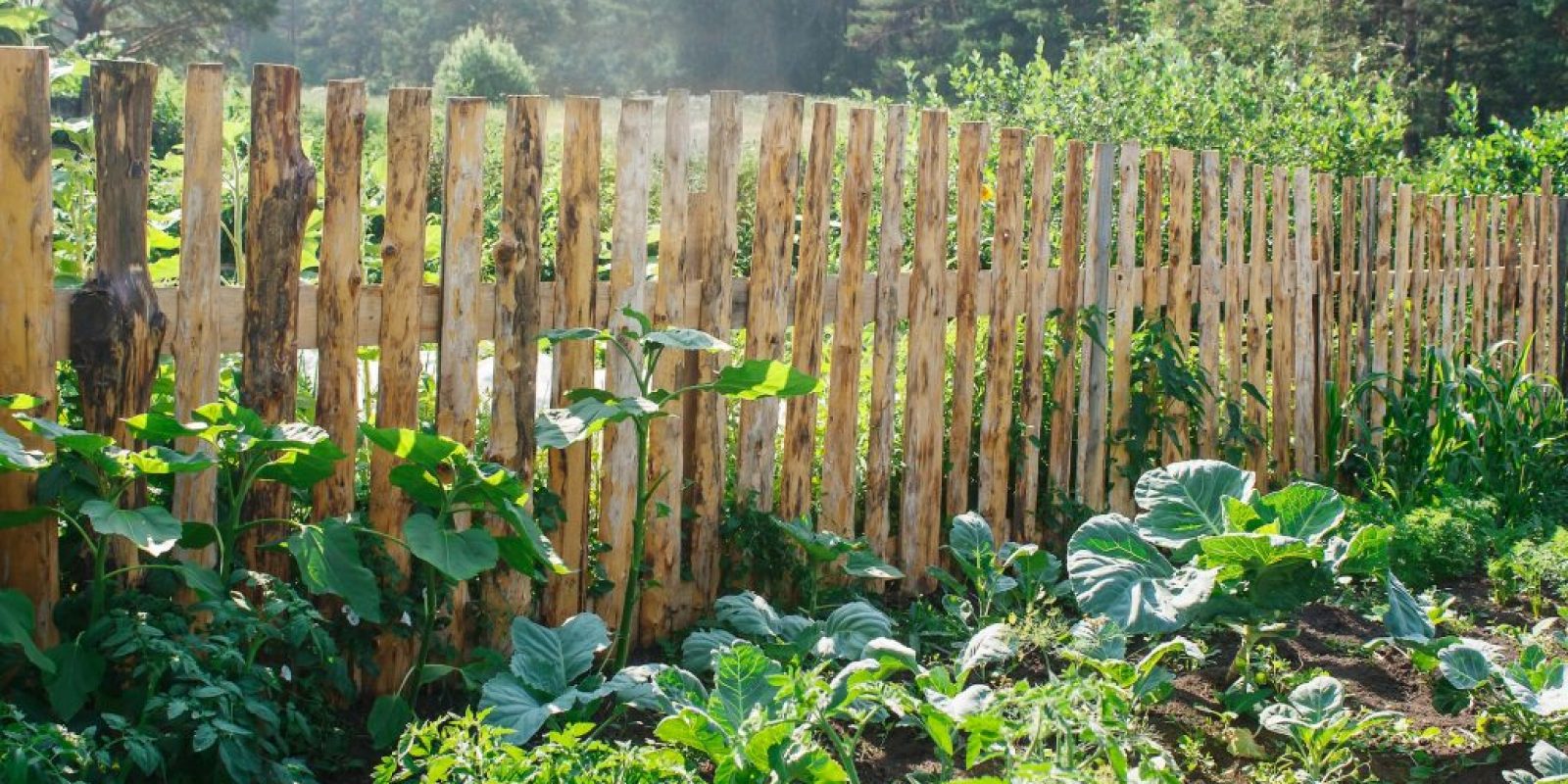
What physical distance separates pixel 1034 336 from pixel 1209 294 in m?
1.18

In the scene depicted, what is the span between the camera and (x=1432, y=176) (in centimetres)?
1057

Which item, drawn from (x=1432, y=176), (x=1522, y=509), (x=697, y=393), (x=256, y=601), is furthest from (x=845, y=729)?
(x=1432, y=176)

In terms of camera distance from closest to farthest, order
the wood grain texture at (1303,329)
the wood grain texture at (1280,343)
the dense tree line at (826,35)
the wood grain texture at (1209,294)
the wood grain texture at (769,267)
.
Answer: the wood grain texture at (769,267) → the wood grain texture at (1209,294) → the wood grain texture at (1280,343) → the wood grain texture at (1303,329) → the dense tree line at (826,35)

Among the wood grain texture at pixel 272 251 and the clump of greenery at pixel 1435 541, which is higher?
the wood grain texture at pixel 272 251

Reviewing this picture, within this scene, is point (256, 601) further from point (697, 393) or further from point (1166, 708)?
point (1166, 708)

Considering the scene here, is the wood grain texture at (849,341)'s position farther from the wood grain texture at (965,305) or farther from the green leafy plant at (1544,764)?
the green leafy plant at (1544,764)

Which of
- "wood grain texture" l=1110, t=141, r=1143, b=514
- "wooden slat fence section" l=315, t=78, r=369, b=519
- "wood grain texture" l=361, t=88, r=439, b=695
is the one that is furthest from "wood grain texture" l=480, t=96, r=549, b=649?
"wood grain texture" l=1110, t=141, r=1143, b=514

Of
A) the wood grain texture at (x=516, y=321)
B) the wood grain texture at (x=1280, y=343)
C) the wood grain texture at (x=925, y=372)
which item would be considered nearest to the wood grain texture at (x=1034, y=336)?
the wood grain texture at (x=925, y=372)

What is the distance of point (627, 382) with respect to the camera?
418cm

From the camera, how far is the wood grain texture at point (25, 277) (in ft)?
10.2

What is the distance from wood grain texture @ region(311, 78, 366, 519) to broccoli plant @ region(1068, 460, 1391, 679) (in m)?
1.84

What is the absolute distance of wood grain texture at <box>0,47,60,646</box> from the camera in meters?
3.10

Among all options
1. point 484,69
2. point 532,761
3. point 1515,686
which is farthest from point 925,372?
point 484,69

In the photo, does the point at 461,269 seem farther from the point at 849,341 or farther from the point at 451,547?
the point at 849,341
